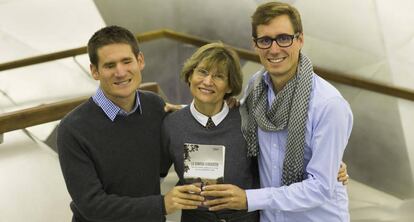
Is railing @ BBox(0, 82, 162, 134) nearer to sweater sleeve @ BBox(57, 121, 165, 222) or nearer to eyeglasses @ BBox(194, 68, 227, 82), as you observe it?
sweater sleeve @ BBox(57, 121, 165, 222)

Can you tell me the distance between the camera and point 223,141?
5.49 ft

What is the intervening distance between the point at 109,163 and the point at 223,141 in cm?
43

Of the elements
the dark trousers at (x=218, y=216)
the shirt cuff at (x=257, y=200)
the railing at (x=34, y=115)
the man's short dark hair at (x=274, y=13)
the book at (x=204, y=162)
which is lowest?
the dark trousers at (x=218, y=216)

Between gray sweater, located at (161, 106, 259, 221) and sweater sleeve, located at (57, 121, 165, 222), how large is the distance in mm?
178

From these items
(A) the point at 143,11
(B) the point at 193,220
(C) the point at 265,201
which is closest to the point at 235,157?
(C) the point at 265,201

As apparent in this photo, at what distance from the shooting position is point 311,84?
1570 millimetres

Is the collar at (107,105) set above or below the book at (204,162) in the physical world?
above

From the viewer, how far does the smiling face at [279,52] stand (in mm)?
1560

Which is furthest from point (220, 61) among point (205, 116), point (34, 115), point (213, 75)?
A: point (34, 115)

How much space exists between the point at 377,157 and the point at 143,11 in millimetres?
3052

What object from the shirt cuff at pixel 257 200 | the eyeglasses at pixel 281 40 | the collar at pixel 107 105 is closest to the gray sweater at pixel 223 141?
the shirt cuff at pixel 257 200

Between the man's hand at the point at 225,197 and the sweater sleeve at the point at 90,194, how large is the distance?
0.62ft

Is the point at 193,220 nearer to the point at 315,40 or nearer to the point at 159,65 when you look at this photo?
the point at 315,40

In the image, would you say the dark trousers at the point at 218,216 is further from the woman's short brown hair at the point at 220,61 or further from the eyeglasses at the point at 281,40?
the eyeglasses at the point at 281,40
